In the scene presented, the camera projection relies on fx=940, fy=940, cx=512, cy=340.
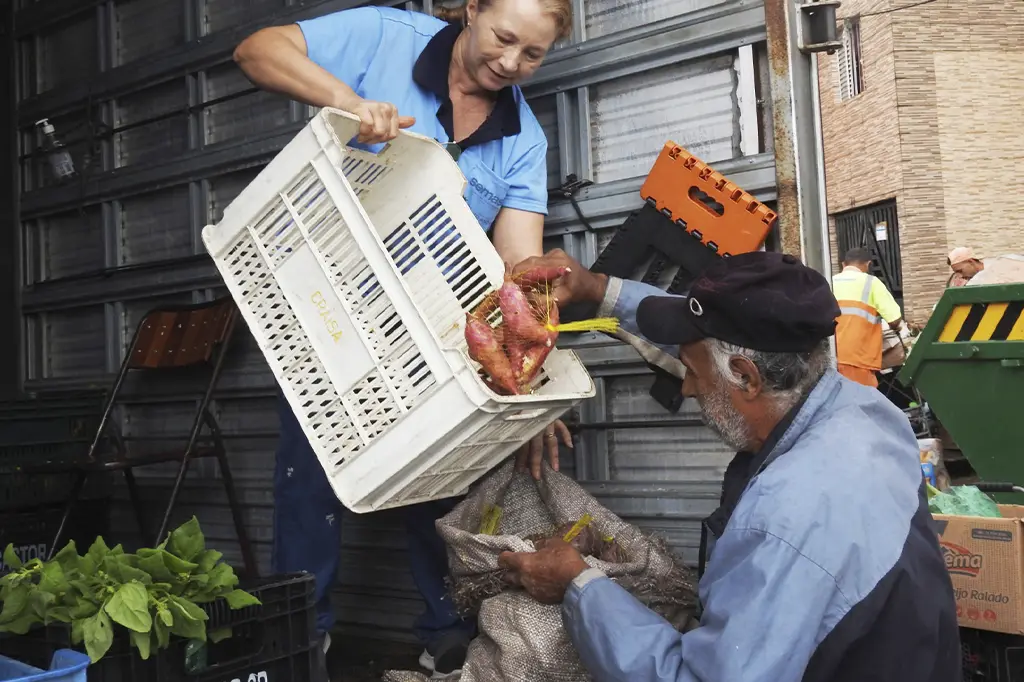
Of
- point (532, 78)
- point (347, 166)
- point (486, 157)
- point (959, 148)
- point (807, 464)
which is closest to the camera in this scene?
point (807, 464)

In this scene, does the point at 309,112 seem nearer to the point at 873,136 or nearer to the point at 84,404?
the point at 84,404

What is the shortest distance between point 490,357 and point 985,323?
9.73 ft

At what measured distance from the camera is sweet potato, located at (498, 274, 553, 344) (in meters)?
2.23

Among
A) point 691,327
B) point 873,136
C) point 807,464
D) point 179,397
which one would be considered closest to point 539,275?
point 691,327

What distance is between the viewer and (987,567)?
2.81 m

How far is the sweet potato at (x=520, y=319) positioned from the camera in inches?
87.7

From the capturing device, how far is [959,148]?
52.1 ft

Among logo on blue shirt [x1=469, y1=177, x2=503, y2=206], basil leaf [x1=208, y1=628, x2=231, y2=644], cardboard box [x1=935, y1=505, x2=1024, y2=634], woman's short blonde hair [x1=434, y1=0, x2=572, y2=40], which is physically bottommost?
cardboard box [x1=935, y1=505, x2=1024, y2=634]

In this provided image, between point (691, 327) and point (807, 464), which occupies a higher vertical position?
point (691, 327)

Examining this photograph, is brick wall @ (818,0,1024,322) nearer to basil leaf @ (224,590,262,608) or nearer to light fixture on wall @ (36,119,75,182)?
light fixture on wall @ (36,119,75,182)

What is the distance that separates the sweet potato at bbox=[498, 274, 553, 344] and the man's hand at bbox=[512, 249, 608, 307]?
0.14 m

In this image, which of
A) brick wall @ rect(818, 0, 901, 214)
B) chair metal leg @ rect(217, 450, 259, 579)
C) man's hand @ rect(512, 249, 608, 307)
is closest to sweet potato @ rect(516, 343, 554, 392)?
man's hand @ rect(512, 249, 608, 307)

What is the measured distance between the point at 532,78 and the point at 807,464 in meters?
2.01

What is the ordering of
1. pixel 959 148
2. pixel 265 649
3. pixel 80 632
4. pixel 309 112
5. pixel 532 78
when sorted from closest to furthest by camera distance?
pixel 80 632 → pixel 265 649 → pixel 532 78 → pixel 309 112 → pixel 959 148
